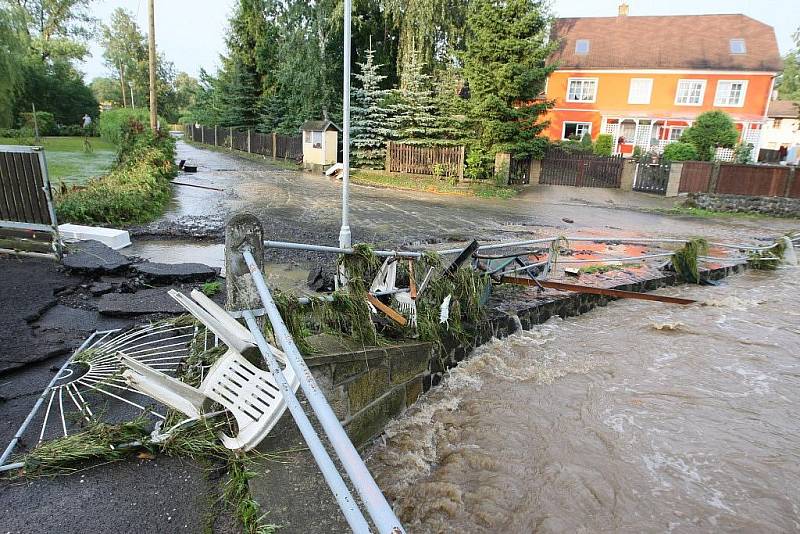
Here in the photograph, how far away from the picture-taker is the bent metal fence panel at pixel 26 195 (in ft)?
22.2

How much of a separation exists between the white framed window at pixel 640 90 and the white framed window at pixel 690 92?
1808mm

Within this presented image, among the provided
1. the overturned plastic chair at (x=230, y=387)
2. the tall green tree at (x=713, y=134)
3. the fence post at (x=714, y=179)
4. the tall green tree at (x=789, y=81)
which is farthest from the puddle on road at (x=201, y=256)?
the tall green tree at (x=789, y=81)

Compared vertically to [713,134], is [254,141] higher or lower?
lower

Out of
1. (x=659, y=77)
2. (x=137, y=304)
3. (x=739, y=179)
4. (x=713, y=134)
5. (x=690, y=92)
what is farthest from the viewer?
(x=659, y=77)

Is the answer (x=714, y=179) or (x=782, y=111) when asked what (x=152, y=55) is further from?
(x=782, y=111)

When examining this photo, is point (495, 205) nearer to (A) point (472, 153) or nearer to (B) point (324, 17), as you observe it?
(A) point (472, 153)

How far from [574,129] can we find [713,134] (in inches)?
521

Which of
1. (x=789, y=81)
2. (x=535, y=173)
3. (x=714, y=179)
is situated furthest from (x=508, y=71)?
(x=789, y=81)

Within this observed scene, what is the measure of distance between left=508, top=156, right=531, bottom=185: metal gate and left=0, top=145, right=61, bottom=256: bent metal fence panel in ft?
61.7

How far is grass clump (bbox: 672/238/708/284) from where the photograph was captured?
946 centimetres

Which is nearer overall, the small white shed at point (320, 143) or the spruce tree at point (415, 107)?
the spruce tree at point (415, 107)

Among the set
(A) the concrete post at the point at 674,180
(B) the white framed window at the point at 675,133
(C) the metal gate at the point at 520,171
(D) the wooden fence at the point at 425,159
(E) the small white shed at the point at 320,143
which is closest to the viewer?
(A) the concrete post at the point at 674,180

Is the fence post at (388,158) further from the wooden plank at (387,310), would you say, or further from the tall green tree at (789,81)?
the tall green tree at (789,81)

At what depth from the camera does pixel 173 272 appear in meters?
6.50
